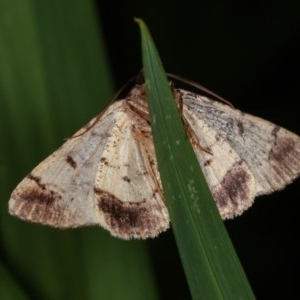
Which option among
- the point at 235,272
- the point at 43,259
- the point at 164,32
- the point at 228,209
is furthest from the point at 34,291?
the point at 164,32

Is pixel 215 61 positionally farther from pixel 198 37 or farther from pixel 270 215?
pixel 270 215

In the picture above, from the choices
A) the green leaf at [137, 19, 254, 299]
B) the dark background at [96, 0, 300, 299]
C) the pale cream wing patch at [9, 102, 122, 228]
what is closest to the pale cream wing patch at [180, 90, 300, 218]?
the pale cream wing patch at [9, 102, 122, 228]

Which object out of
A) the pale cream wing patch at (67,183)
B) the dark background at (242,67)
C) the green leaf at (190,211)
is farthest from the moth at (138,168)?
the dark background at (242,67)

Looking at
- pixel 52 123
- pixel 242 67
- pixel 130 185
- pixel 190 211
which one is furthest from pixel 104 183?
pixel 242 67

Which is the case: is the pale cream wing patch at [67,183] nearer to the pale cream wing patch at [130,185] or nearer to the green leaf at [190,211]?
the pale cream wing patch at [130,185]

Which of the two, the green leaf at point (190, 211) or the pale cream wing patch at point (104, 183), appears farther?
the pale cream wing patch at point (104, 183)
